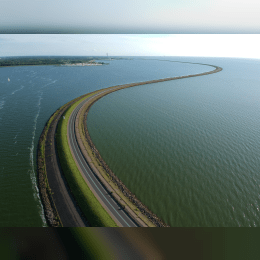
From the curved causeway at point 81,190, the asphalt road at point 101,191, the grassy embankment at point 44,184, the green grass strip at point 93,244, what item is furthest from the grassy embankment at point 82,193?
the green grass strip at point 93,244

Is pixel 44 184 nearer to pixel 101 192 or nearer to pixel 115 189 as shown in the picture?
pixel 101 192

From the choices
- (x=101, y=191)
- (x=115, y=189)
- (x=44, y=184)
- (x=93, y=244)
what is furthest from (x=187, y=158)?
(x=93, y=244)

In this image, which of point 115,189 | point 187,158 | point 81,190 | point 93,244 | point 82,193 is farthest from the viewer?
point 187,158

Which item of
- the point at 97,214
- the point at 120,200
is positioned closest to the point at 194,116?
the point at 120,200

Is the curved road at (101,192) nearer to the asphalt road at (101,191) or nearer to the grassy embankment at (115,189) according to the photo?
the asphalt road at (101,191)

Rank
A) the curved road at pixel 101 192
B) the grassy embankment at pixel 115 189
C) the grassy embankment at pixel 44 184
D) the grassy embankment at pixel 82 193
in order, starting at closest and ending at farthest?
the grassy embankment at pixel 82 193, the curved road at pixel 101 192, the grassy embankment at pixel 115 189, the grassy embankment at pixel 44 184

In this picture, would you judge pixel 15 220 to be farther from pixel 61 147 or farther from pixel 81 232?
pixel 81 232
